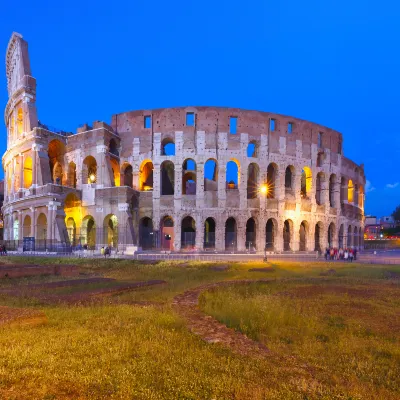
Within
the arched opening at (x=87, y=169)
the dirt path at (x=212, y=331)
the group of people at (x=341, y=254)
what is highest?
the arched opening at (x=87, y=169)

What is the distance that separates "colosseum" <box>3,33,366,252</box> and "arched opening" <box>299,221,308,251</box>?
0.46 ft

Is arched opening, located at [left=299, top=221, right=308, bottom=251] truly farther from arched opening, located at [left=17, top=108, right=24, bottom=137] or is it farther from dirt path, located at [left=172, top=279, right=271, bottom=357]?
arched opening, located at [left=17, top=108, right=24, bottom=137]

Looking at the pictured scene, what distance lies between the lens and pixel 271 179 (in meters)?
36.5

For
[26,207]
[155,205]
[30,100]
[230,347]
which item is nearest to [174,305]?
[230,347]

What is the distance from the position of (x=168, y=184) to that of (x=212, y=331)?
108ft

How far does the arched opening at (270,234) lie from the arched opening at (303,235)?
3.88 metres

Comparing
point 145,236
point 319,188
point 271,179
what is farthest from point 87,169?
point 319,188

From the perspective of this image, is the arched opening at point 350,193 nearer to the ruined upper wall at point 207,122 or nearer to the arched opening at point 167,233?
the ruined upper wall at point 207,122

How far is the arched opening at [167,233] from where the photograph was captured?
110 ft

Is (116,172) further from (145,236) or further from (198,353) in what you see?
(198,353)

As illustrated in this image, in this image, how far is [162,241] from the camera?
34.1m

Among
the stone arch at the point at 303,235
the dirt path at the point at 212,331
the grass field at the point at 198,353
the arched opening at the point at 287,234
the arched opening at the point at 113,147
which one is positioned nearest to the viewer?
the grass field at the point at 198,353

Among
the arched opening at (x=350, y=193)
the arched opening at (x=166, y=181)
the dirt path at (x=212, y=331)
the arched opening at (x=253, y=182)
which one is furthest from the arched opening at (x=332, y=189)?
the dirt path at (x=212, y=331)

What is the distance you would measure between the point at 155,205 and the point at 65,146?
12.8 metres
